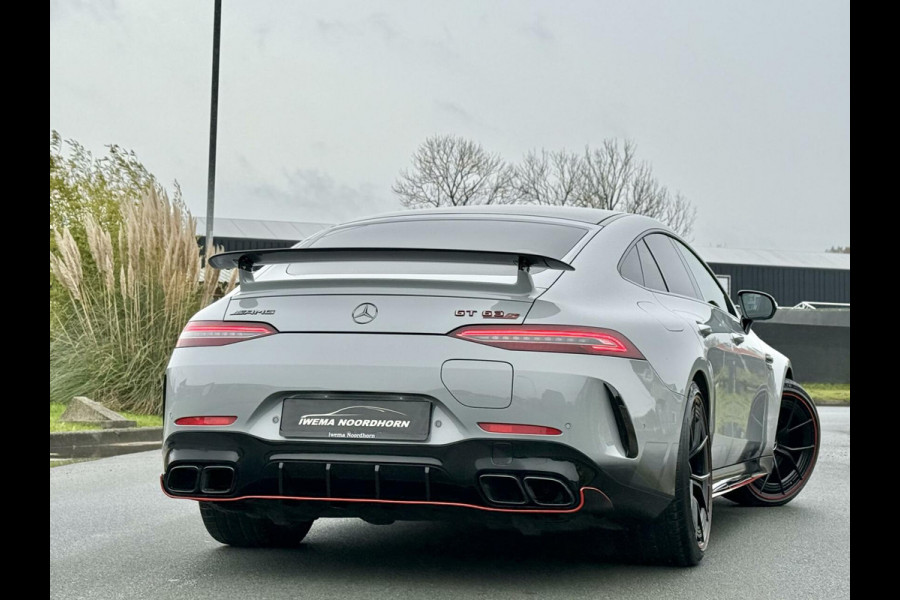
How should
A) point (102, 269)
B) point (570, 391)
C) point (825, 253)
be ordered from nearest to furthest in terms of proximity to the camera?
1. point (570, 391)
2. point (102, 269)
3. point (825, 253)

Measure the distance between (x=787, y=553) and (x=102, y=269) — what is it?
400 inches

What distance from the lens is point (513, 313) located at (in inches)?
172

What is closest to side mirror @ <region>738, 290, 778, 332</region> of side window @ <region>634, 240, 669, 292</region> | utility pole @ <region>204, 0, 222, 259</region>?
side window @ <region>634, 240, 669, 292</region>

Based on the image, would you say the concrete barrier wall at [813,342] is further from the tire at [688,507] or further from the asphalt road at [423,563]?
the tire at [688,507]

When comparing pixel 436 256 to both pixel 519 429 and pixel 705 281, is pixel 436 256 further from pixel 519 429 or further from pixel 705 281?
pixel 705 281

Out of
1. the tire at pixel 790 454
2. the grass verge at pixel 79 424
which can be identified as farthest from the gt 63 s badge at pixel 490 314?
the grass verge at pixel 79 424

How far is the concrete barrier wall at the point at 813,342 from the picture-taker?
35.2 m

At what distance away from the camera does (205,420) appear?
4531 mm

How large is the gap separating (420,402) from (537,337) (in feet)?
1.58

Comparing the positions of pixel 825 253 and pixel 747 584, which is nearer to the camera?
pixel 747 584

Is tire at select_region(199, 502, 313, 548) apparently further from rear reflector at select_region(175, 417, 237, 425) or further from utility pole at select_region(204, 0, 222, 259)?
utility pole at select_region(204, 0, 222, 259)
